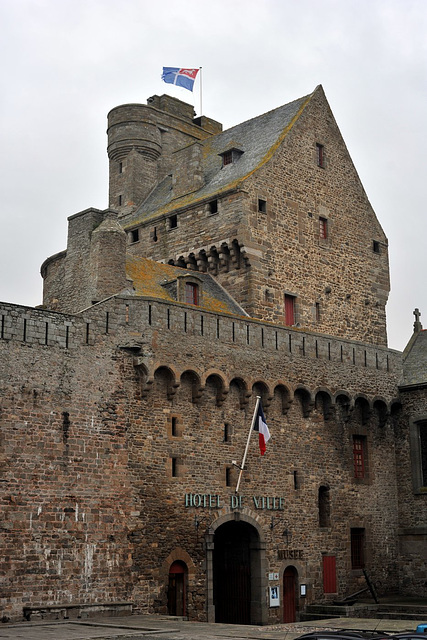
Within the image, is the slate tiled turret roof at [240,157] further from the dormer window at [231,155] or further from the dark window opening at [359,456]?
the dark window opening at [359,456]

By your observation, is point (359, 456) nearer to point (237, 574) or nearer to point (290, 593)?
point (290, 593)

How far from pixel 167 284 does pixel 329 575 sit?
11.1 meters

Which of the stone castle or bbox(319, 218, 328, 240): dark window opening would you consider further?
bbox(319, 218, 328, 240): dark window opening

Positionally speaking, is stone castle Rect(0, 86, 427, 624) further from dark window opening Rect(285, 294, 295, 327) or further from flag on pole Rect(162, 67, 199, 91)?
flag on pole Rect(162, 67, 199, 91)

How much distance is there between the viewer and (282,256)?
32969mm

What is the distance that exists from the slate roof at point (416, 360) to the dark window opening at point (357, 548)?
585cm

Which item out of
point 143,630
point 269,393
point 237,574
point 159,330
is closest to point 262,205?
point 269,393

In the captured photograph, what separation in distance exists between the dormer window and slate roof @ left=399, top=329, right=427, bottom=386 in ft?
33.7

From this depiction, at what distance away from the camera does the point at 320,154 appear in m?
35.9

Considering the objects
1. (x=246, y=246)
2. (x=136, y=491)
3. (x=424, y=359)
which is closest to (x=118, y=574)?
(x=136, y=491)

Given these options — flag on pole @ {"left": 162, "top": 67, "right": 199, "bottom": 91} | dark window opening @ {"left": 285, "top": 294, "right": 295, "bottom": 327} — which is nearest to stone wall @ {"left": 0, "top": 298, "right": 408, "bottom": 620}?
dark window opening @ {"left": 285, "top": 294, "right": 295, "bottom": 327}

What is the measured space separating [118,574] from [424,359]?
16.0 m

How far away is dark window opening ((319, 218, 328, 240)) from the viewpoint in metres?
35.0

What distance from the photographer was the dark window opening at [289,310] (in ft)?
108
